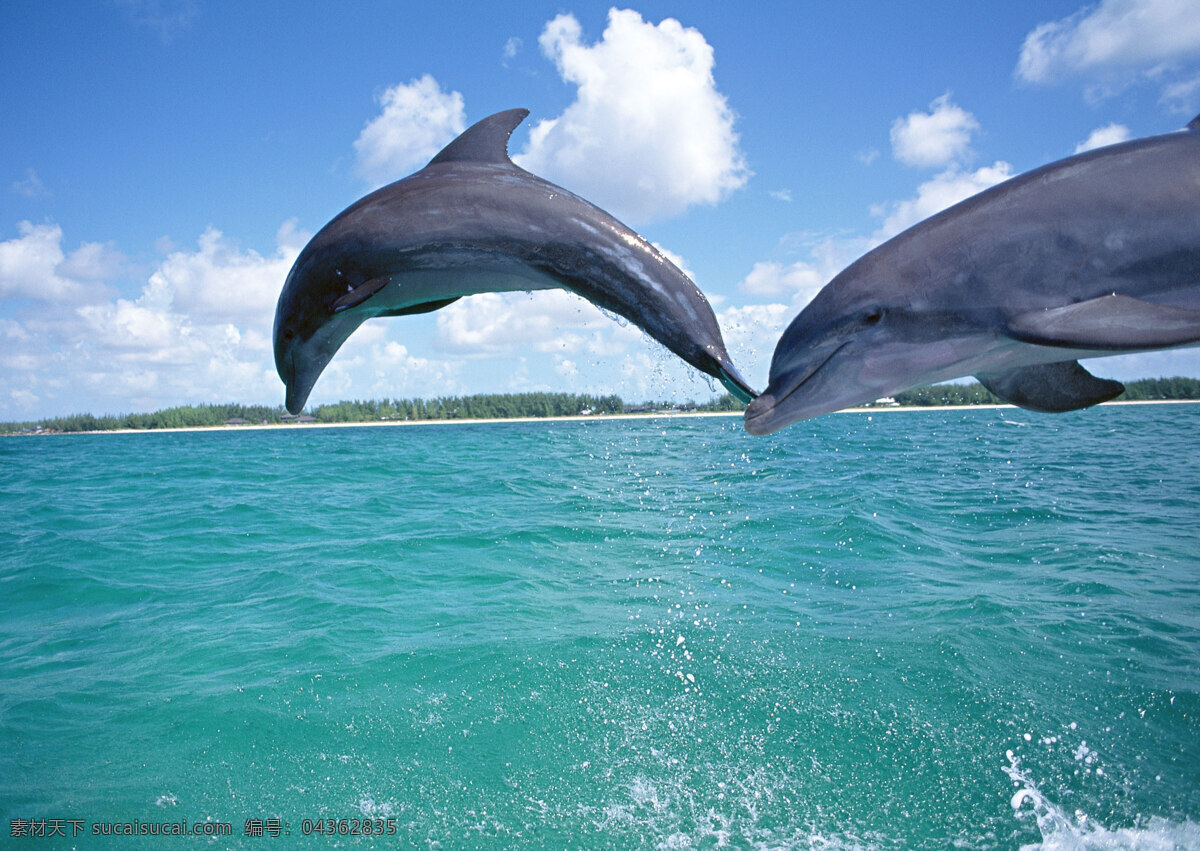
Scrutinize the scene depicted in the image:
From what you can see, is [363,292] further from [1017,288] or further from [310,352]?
[1017,288]

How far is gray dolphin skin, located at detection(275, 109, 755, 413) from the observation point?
136 inches

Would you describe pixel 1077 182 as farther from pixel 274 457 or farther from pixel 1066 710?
pixel 274 457

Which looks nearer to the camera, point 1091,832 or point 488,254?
Result: point 488,254

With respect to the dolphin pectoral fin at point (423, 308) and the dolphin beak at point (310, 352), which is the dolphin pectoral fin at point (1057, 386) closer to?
the dolphin pectoral fin at point (423, 308)

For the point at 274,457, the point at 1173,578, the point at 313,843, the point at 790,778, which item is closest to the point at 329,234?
the point at 313,843

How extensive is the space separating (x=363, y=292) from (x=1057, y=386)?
11.8ft

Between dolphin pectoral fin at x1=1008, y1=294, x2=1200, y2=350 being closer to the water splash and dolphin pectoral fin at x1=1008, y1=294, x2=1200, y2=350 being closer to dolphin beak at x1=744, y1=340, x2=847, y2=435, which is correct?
dolphin beak at x1=744, y1=340, x2=847, y2=435

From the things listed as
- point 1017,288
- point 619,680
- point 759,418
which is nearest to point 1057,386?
→ point 1017,288

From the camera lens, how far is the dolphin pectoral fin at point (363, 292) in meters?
3.69

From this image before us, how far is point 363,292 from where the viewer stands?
3693mm

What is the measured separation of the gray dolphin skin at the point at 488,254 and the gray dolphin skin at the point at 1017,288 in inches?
18.0

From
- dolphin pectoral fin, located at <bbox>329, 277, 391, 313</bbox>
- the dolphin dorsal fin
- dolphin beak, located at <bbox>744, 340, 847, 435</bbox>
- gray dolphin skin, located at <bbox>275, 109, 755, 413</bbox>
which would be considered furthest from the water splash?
the dolphin dorsal fin

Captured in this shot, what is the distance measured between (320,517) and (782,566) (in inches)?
484

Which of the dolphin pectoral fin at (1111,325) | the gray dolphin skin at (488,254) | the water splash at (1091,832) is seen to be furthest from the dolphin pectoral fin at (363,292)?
the water splash at (1091,832)
